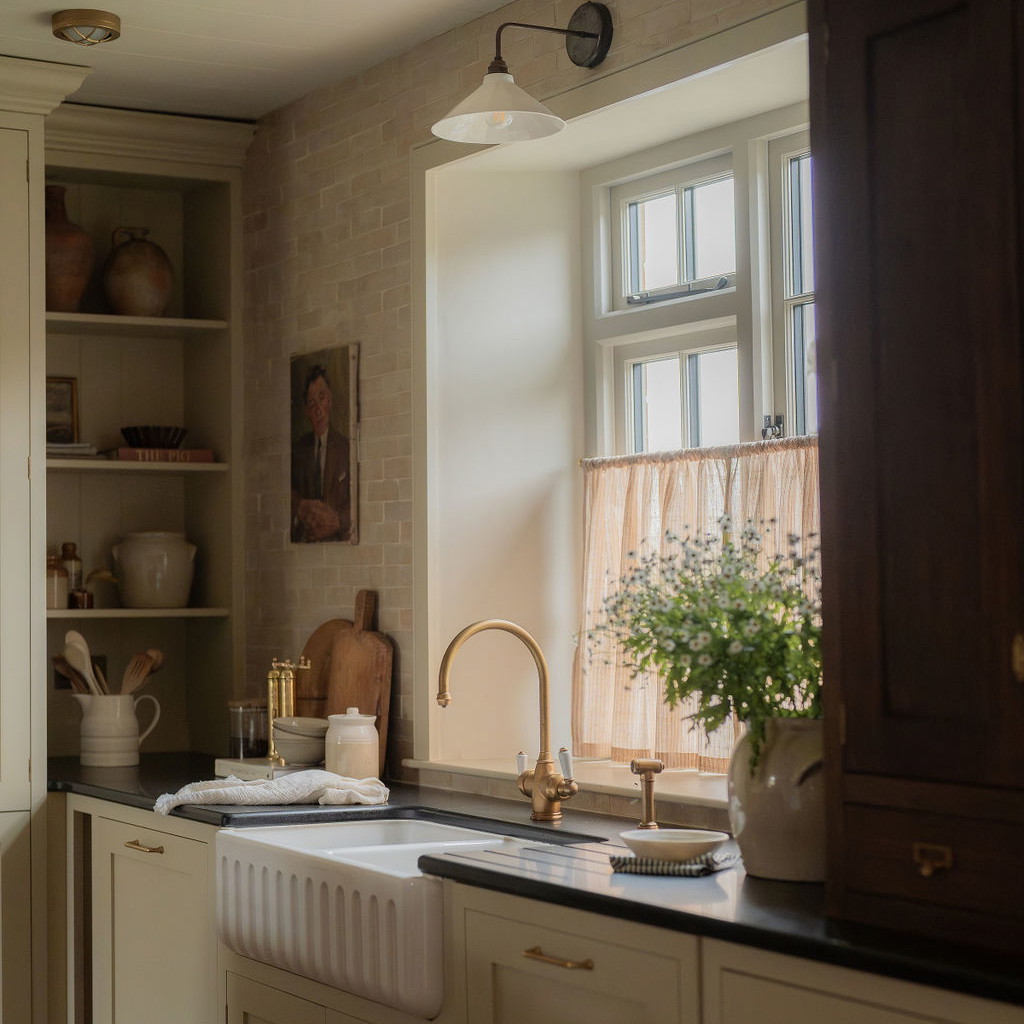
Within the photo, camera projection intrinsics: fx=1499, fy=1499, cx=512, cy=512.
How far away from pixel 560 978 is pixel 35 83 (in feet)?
9.39

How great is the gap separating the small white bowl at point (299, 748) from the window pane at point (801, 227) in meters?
1.63

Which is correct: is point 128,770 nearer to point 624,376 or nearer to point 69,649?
point 69,649

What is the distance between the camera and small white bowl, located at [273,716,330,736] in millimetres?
3816

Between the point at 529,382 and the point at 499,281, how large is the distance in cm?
28

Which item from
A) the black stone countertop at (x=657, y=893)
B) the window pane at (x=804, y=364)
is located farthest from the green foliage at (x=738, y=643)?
the window pane at (x=804, y=364)

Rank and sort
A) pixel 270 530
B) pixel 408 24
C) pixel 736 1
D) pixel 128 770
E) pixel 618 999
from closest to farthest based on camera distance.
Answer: pixel 618 999, pixel 736 1, pixel 408 24, pixel 128 770, pixel 270 530

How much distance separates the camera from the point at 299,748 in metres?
3.82

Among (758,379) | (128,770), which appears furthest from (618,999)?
(128,770)

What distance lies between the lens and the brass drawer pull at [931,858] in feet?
6.39

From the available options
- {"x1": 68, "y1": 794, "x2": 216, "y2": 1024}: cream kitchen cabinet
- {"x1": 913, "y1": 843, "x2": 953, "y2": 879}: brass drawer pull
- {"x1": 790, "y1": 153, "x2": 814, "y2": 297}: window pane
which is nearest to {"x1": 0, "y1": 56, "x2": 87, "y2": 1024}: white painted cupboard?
{"x1": 68, "y1": 794, "x2": 216, "y2": 1024}: cream kitchen cabinet

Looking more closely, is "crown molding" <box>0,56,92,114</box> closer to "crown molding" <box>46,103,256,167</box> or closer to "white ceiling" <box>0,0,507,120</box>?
"white ceiling" <box>0,0,507,120</box>

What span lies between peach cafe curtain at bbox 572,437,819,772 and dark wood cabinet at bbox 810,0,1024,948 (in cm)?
111

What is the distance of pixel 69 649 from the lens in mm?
4406

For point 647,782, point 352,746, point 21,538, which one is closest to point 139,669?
point 21,538
